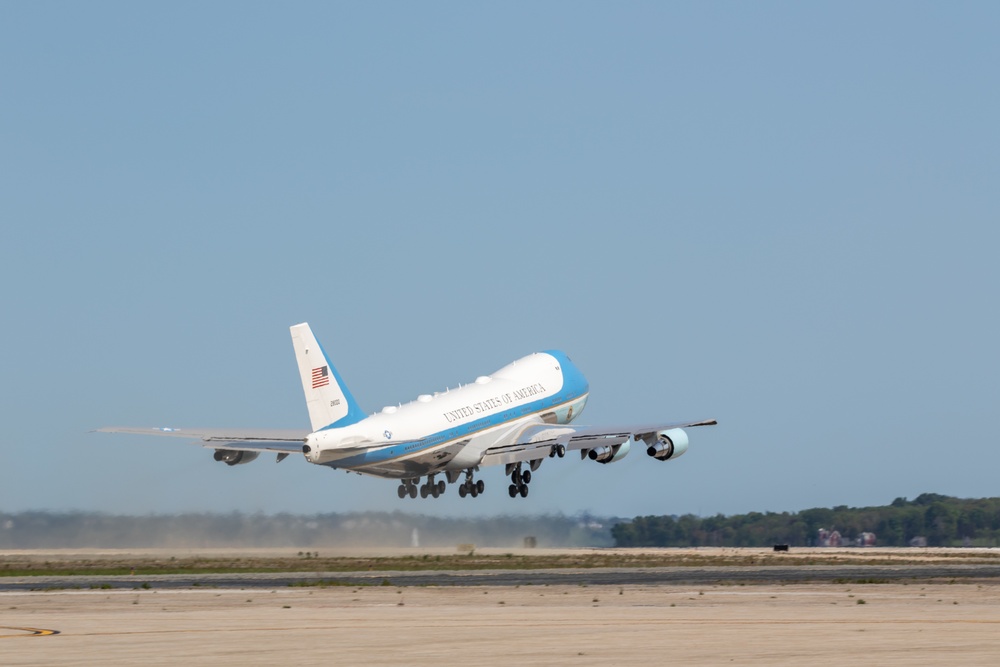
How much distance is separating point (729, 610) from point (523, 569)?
3097 centimetres

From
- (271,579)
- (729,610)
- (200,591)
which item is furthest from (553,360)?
(729,610)

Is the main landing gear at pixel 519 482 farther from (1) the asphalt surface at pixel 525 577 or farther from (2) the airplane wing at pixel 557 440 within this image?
(1) the asphalt surface at pixel 525 577

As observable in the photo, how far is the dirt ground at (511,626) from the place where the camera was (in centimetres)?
2992

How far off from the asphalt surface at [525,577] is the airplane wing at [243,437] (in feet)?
48.7

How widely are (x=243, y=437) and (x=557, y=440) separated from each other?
18.7 metres

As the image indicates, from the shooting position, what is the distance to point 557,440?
286 feet

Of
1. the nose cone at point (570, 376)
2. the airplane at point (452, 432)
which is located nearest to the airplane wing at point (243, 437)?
the airplane at point (452, 432)

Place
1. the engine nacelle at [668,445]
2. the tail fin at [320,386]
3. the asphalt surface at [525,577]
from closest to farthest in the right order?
the asphalt surface at [525,577] → the tail fin at [320,386] → the engine nacelle at [668,445]

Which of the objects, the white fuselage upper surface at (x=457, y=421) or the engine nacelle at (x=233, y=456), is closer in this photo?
the white fuselage upper surface at (x=457, y=421)

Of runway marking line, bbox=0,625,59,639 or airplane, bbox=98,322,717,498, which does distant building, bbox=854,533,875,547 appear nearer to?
airplane, bbox=98,322,717,498

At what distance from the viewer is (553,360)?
9638 centimetres

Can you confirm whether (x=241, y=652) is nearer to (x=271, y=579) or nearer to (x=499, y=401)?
(x=271, y=579)

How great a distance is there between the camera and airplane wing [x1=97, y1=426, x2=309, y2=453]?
82.6 m

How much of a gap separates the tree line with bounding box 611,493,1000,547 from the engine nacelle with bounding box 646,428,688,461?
Answer: 1886 inches
